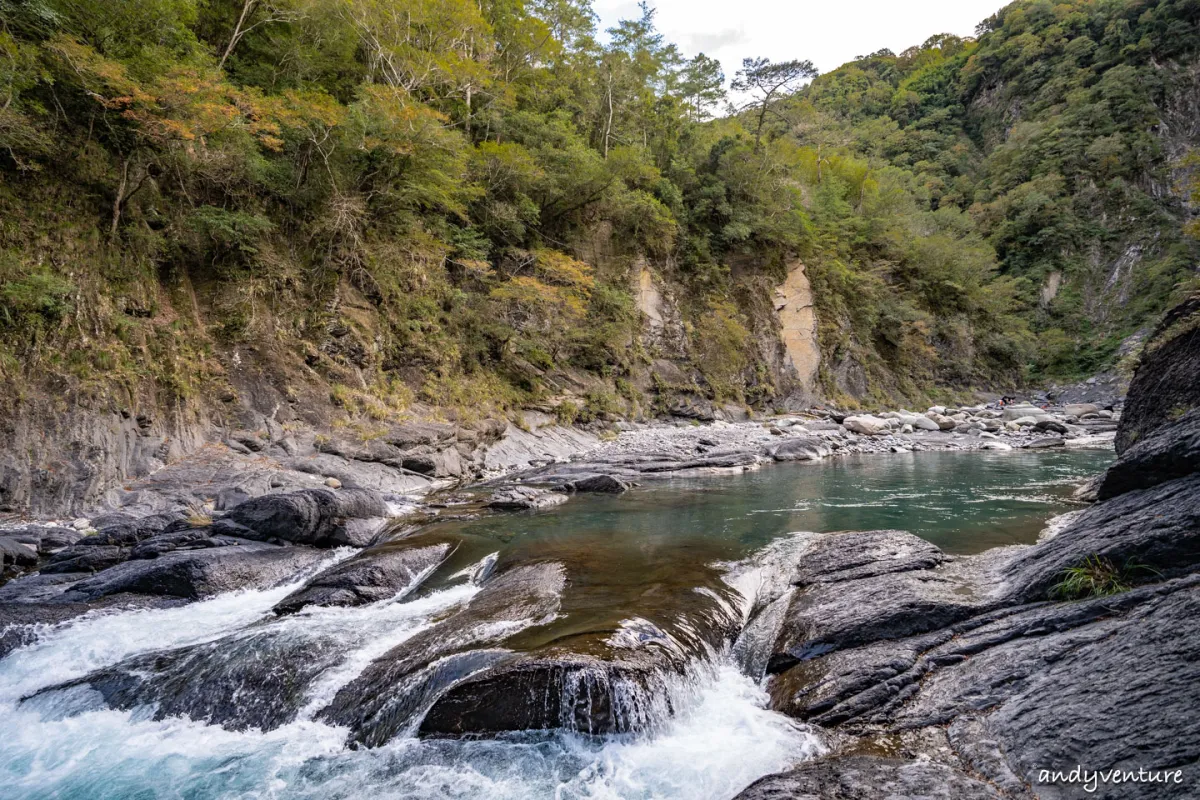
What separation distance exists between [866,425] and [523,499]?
628 inches

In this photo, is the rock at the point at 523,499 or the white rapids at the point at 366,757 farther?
the rock at the point at 523,499

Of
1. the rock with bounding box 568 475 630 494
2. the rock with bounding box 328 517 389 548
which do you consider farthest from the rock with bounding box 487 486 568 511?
the rock with bounding box 328 517 389 548

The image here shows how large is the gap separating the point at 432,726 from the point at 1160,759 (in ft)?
12.2

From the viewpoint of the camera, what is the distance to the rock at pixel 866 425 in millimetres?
20558

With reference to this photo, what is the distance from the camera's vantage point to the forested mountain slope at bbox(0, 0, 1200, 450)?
34.2 feet

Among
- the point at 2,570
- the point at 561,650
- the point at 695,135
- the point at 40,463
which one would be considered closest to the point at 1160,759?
the point at 561,650

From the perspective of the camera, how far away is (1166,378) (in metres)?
6.09

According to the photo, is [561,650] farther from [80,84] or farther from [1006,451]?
[1006,451]

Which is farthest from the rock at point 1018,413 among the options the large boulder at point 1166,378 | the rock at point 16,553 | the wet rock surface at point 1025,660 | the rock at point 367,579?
the rock at point 16,553

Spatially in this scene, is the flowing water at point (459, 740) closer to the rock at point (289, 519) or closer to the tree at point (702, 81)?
the rock at point (289, 519)

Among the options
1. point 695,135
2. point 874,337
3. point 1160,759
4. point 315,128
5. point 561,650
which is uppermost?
point 695,135

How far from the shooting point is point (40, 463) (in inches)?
324

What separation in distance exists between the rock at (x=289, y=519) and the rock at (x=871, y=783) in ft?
22.8

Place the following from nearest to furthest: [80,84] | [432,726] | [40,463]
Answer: [432,726] → [40,463] → [80,84]
